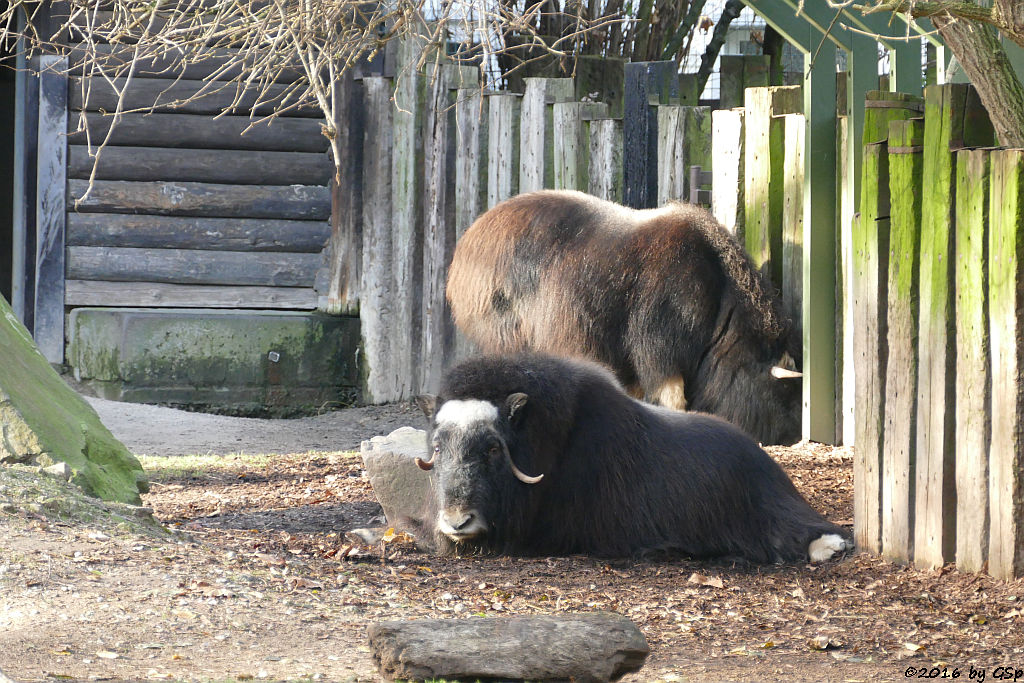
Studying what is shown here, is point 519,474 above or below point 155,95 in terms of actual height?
below

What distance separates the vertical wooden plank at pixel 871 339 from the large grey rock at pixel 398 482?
6.15 feet

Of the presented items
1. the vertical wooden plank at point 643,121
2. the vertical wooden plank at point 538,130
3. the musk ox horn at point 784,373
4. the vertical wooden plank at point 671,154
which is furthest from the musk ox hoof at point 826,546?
the vertical wooden plank at point 538,130

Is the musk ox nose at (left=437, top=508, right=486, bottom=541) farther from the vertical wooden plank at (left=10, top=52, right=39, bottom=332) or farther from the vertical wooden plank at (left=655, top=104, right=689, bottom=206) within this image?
the vertical wooden plank at (left=10, top=52, right=39, bottom=332)

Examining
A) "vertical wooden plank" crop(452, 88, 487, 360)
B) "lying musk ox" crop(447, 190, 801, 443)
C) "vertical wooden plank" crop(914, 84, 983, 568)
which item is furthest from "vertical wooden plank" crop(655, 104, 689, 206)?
"vertical wooden plank" crop(914, 84, 983, 568)

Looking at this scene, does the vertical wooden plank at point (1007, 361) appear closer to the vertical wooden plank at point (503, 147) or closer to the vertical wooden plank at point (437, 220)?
the vertical wooden plank at point (503, 147)

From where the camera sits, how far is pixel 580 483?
5312 millimetres

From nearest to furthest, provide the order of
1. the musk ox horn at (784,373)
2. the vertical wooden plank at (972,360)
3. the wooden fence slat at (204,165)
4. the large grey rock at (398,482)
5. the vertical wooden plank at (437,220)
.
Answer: the vertical wooden plank at (972,360), the large grey rock at (398,482), the musk ox horn at (784,373), the vertical wooden plank at (437,220), the wooden fence slat at (204,165)

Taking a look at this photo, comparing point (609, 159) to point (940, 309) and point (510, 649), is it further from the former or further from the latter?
point (510, 649)

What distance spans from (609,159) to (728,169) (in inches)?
42.9

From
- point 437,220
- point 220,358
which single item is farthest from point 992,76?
point 220,358

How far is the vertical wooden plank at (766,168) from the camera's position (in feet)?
24.4

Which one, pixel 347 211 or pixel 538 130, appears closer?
pixel 538 130

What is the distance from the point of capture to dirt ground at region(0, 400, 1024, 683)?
3557 mm

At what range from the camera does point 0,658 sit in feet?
11.1
